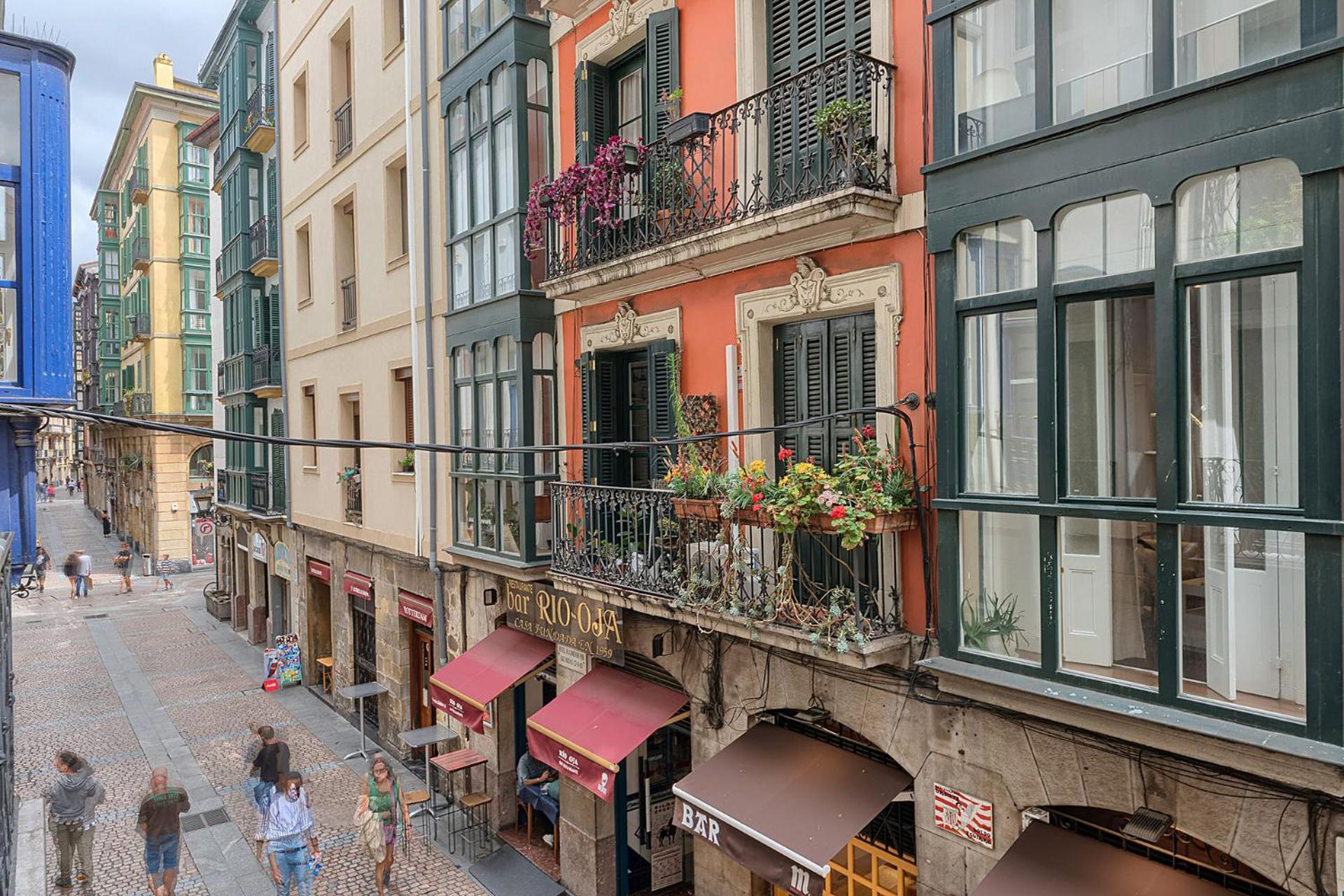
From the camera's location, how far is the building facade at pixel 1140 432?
14.8 ft

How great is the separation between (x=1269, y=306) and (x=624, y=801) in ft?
30.4

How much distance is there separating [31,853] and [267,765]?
298cm

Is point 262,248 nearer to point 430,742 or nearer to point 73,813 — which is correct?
point 430,742

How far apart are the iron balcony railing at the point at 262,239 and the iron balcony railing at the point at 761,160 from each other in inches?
584

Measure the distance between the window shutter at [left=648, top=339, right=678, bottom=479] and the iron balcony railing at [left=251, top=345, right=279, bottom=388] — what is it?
15.3 meters

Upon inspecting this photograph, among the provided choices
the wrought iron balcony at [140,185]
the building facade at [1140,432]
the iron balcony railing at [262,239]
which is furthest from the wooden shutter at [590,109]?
the wrought iron balcony at [140,185]

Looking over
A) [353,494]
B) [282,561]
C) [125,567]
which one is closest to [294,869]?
[353,494]

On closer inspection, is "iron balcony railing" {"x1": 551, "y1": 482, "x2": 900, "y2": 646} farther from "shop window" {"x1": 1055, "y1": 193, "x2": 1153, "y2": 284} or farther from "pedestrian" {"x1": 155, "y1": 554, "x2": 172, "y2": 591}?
"pedestrian" {"x1": 155, "y1": 554, "x2": 172, "y2": 591}

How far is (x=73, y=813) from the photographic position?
1106 cm

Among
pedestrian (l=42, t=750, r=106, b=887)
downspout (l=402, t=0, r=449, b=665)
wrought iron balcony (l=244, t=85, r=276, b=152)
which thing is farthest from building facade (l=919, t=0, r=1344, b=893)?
wrought iron balcony (l=244, t=85, r=276, b=152)

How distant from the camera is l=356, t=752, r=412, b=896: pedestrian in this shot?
10.9 meters

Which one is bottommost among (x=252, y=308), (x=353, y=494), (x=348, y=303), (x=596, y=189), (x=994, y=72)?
(x=353, y=494)

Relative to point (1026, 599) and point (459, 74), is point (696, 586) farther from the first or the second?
point (459, 74)

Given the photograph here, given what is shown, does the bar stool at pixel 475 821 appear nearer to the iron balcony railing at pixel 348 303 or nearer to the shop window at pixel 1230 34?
the iron balcony railing at pixel 348 303
